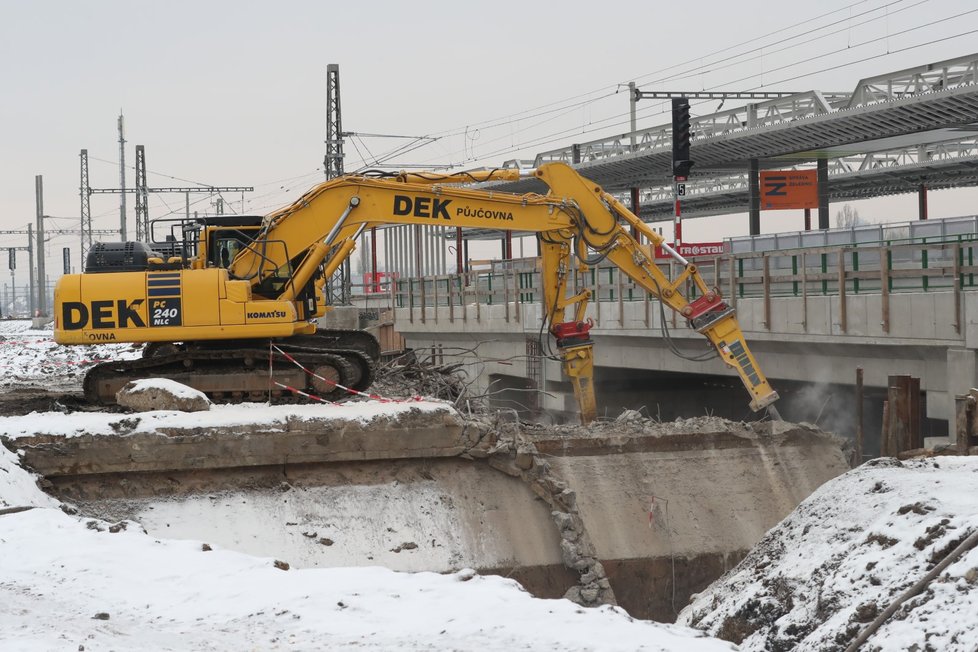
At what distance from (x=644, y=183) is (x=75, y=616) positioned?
34.6 m

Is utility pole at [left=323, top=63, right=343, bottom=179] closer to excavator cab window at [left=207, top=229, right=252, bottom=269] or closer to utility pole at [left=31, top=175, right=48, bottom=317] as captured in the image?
excavator cab window at [left=207, top=229, right=252, bottom=269]

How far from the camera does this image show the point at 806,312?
1872cm

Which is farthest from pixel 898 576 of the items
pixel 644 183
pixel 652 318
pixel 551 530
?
pixel 644 183

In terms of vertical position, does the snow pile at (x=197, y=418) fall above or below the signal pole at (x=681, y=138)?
below

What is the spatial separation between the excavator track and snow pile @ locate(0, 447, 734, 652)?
19.4 ft

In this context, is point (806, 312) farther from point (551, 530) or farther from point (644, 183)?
point (644, 183)

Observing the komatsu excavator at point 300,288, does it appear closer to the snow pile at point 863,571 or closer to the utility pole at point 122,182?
the snow pile at point 863,571

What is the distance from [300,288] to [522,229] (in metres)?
3.69

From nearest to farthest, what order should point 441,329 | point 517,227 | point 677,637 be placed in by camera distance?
point 677,637 → point 517,227 → point 441,329

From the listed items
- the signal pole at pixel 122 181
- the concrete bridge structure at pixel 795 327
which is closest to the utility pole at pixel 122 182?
the signal pole at pixel 122 181

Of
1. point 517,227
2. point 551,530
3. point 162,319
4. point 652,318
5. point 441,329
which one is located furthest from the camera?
point 441,329

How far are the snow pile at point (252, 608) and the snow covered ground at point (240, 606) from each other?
0.01 metres

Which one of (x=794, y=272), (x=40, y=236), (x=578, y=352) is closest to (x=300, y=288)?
(x=578, y=352)

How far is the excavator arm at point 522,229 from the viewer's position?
16578 mm
